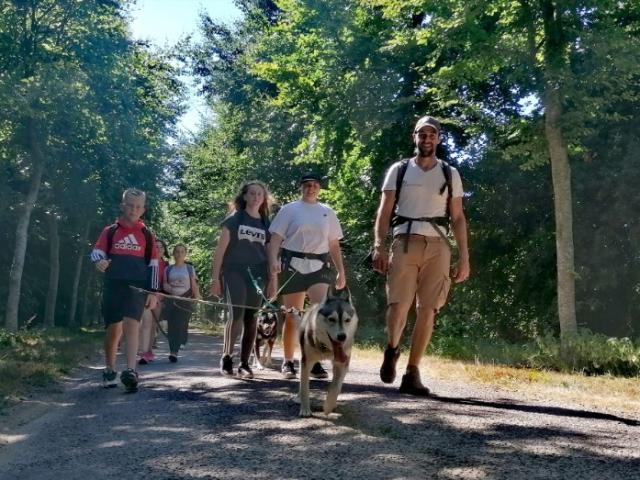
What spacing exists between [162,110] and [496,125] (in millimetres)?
17364

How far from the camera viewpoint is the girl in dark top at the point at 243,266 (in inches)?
347

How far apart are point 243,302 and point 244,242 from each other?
67cm

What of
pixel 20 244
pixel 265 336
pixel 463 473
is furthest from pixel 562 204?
pixel 20 244

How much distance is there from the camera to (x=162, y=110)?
1188 inches

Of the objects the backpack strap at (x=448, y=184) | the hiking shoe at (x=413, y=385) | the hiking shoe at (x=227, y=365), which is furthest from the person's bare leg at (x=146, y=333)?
the backpack strap at (x=448, y=184)

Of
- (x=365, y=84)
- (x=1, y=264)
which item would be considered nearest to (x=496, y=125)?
(x=365, y=84)

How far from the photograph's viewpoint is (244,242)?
29.2ft

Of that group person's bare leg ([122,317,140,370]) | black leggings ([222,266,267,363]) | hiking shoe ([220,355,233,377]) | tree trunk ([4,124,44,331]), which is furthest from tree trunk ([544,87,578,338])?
tree trunk ([4,124,44,331])

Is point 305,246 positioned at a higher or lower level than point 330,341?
higher

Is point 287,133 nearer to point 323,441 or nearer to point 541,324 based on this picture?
point 541,324

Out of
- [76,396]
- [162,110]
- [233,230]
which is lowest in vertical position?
[76,396]

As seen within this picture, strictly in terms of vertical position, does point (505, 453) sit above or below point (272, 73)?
below

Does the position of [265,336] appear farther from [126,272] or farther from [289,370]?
[126,272]

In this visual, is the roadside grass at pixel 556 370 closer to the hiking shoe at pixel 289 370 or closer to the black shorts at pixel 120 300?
the hiking shoe at pixel 289 370
